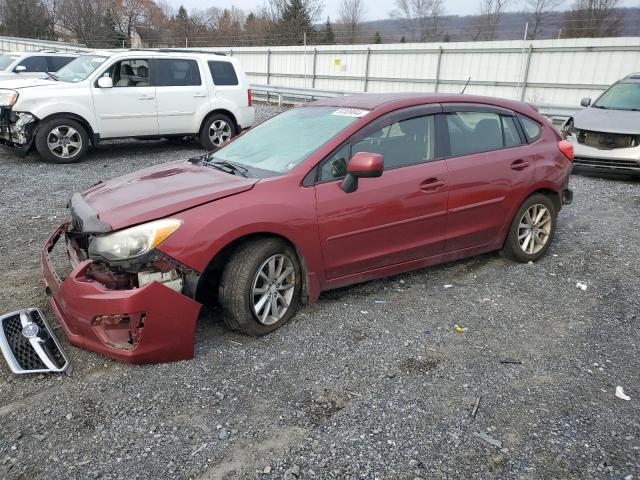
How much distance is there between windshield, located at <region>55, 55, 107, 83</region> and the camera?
30.3 feet

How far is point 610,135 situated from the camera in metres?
8.83

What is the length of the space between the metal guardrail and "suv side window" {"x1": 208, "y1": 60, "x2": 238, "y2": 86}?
223cm

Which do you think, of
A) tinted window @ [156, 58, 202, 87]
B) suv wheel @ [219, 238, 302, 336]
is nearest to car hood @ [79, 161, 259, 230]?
suv wheel @ [219, 238, 302, 336]

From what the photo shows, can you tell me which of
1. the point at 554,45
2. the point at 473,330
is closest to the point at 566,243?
the point at 473,330

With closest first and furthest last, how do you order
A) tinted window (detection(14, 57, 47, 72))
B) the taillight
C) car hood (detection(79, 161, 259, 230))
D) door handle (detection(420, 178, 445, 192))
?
car hood (detection(79, 161, 259, 230)) < door handle (detection(420, 178, 445, 192)) < the taillight < tinted window (detection(14, 57, 47, 72))

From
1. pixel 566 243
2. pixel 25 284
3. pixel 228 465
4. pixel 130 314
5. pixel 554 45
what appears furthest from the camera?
pixel 554 45

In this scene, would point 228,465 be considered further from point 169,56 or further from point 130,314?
point 169,56

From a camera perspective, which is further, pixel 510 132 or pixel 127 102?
pixel 127 102

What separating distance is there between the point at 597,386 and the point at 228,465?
2.25m

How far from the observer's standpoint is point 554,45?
16.3 m

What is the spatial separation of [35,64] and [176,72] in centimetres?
683

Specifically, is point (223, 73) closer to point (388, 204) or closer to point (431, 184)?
point (431, 184)

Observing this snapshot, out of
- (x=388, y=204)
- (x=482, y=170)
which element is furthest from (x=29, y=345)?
(x=482, y=170)

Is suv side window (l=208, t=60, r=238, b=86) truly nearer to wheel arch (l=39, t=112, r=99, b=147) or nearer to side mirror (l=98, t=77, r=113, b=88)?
side mirror (l=98, t=77, r=113, b=88)
